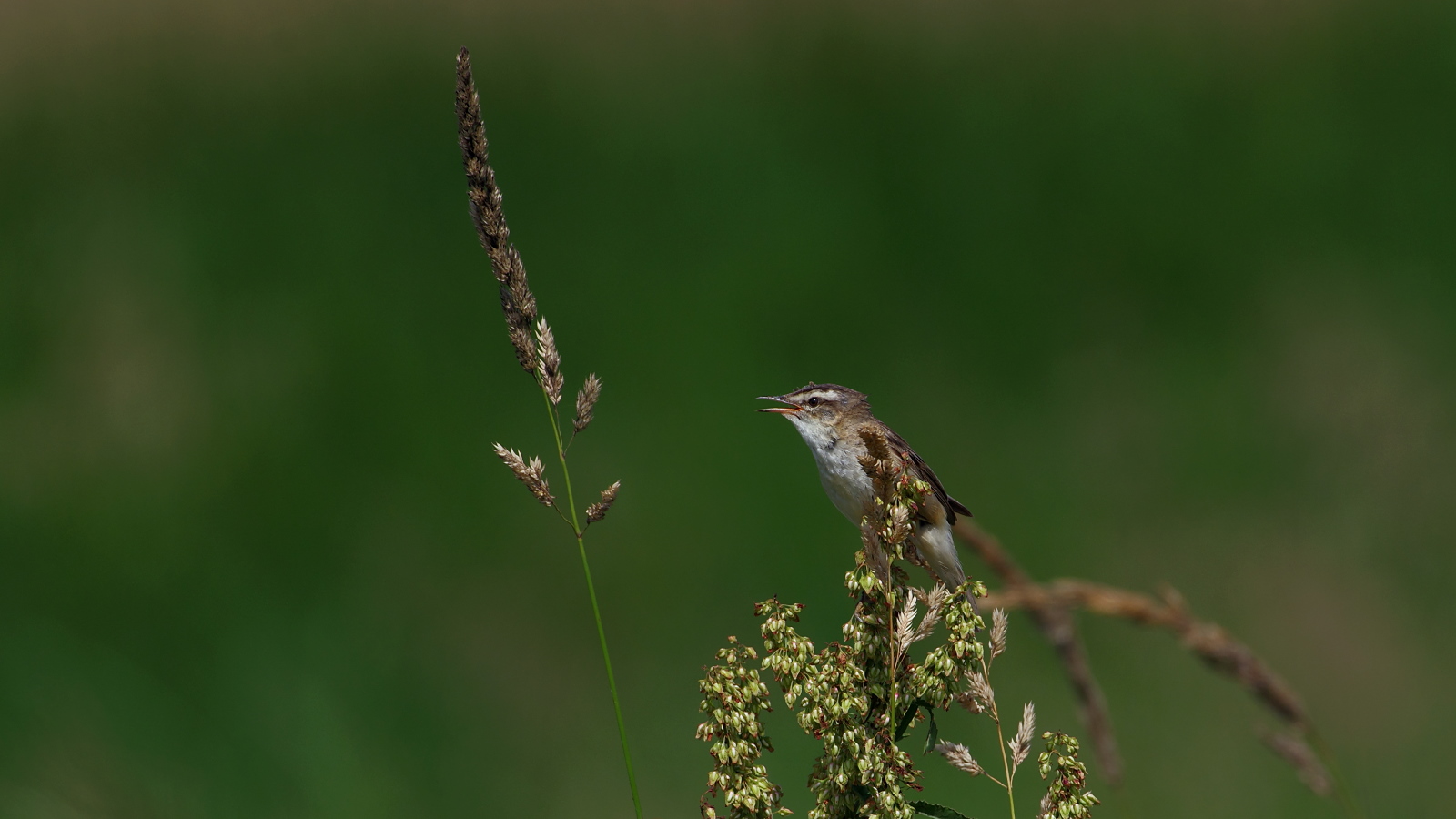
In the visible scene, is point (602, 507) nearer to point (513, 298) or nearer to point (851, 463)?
point (513, 298)

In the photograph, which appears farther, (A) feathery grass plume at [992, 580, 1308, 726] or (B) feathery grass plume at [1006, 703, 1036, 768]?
(A) feathery grass plume at [992, 580, 1308, 726]

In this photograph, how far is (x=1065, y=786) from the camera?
1434 millimetres

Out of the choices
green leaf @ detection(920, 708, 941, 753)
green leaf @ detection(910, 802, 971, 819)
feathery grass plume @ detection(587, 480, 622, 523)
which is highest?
feathery grass plume @ detection(587, 480, 622, 523)

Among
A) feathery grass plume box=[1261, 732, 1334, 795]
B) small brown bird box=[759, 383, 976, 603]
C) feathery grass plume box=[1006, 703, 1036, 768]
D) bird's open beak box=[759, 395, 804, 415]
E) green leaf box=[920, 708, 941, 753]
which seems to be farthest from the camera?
bird's open beak box=[759, 395, 804, 415]

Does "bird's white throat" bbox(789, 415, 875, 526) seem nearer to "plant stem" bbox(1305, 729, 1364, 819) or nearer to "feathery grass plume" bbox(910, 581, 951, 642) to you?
"plant stem" bbox(1305, 729, 1364, 819)

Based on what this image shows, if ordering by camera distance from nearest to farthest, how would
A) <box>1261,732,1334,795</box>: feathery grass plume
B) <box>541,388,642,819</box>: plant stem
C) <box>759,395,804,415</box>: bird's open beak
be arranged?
<box>541,388,642,819</box>: plant stem
<box>1261,732,1334,795</box>: feathery grass plume
<box>759,395,804,415</box>: bird's open beak

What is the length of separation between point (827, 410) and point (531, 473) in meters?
2.04

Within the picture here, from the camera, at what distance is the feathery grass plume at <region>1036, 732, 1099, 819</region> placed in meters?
1.41

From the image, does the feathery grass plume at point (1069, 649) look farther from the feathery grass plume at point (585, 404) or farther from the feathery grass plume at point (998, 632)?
the feathery grass plume at point (585, 404)

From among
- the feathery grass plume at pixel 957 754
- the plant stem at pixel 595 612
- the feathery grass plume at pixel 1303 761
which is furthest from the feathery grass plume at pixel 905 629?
the feathery grass plume at pixel 1303 761

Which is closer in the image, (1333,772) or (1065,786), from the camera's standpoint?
(1065,786)

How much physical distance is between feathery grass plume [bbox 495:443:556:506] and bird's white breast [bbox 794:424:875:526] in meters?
1.57

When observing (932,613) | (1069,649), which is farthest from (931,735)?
(1069,649)

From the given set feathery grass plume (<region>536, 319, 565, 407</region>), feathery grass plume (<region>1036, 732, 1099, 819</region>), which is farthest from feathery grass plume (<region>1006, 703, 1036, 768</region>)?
feathery grass plume (<region>536, 319, 565, 407</region>)
